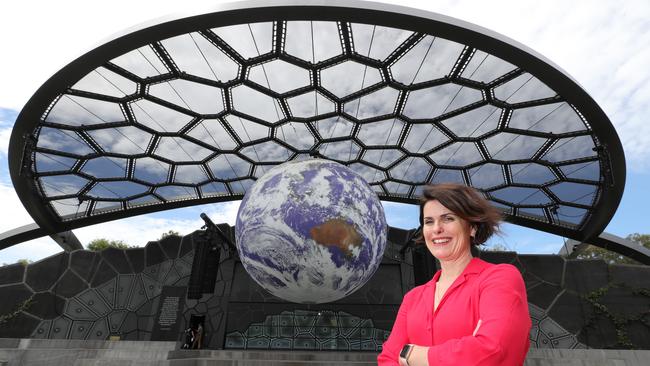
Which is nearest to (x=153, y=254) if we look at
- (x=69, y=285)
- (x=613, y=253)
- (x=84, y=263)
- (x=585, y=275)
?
(x=84, y=263)

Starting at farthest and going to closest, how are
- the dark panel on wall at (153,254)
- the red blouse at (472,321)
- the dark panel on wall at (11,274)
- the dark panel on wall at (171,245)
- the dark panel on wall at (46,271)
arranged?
the dark panel on wall at (171,245)
the dark panel on wall at (153,254)
the dark panel on wall at (46,271)
the dark panel on wall at (11,274)
the red blouse at (472,321)

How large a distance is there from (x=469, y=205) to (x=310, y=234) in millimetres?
2154

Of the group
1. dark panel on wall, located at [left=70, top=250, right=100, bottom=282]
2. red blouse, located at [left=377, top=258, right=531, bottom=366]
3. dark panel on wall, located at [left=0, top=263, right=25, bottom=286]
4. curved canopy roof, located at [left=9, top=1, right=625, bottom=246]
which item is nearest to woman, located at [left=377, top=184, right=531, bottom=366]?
red blouse, located at [left=377, top=258, right=531, bottom=366]

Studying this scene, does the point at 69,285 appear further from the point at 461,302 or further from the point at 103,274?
the point at 461,302

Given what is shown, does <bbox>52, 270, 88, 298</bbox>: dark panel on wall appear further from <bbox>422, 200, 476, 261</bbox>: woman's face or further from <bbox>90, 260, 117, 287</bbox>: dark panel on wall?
<bbox>422, 200, 476, 261</bbox>: woman's face

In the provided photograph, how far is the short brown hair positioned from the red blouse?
15 centimetres

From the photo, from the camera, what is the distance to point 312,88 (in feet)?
39.4

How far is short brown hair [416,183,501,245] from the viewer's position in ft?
4.36

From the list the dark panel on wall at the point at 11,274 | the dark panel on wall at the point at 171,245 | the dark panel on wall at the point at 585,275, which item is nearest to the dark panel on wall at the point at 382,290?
the dark panel on wall at the point at 585,275

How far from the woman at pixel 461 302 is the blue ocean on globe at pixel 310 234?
1838 millimetres

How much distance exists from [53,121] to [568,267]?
20.3m

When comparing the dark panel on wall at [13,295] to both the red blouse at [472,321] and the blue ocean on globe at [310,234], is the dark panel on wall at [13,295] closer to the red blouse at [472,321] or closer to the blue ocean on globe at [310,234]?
the blue ocean on globe at [310,234]

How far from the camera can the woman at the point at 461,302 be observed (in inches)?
41.1

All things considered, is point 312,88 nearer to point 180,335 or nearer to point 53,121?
point 53,121
